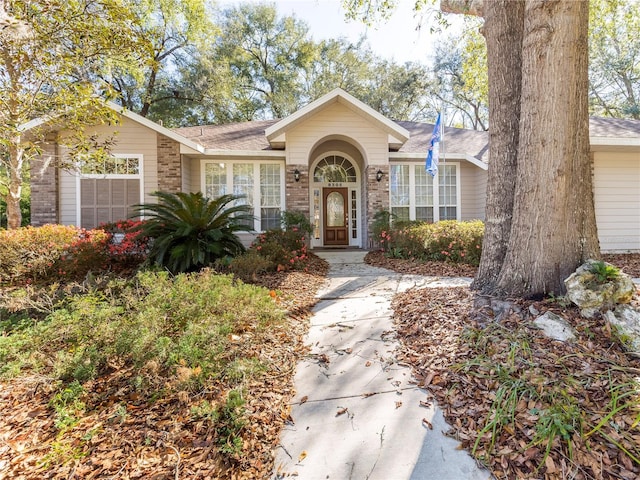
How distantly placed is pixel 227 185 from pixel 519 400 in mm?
8985

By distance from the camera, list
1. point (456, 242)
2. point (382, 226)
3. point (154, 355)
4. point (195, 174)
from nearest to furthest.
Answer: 1. point (154, 355)
2. point (456, 242)
3. point (382, 226)
4. point (195, 174)

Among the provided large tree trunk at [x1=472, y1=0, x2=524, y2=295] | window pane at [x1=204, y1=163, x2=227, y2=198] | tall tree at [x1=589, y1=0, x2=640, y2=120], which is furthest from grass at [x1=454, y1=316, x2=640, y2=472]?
tall tree at [x1=589, y1=0, x2=640, y2=120]

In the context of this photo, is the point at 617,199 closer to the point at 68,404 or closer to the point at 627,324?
the point at 627,324

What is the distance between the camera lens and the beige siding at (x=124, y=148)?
8.55 m

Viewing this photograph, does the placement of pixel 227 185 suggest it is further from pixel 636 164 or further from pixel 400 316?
A: pixel 636 164

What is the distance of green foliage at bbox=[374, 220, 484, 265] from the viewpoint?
6492mm


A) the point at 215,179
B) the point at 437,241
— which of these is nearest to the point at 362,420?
the point at 437,241

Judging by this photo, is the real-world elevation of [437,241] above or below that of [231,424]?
above

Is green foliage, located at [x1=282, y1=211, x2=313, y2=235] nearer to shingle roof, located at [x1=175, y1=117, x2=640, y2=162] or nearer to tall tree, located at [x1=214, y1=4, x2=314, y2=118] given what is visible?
shingle roof, located at [x1=175, y1=117, x2=640, y2=162]

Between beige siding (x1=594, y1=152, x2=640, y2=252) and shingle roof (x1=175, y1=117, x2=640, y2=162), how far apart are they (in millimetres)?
736

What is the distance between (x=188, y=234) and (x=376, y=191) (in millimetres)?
5614

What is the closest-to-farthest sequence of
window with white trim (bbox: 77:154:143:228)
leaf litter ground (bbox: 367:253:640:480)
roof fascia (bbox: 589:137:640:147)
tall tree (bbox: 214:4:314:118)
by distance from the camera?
leaf litter ground (bbox: 367:253:640:480), roof fascia (bbox: 589:137:640:147), window with white trim (bbox: 77:154:143:228), tall tree (bbox: 214:4:314:118)

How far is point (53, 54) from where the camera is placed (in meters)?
3.91

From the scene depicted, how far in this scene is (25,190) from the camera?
47.9ft
